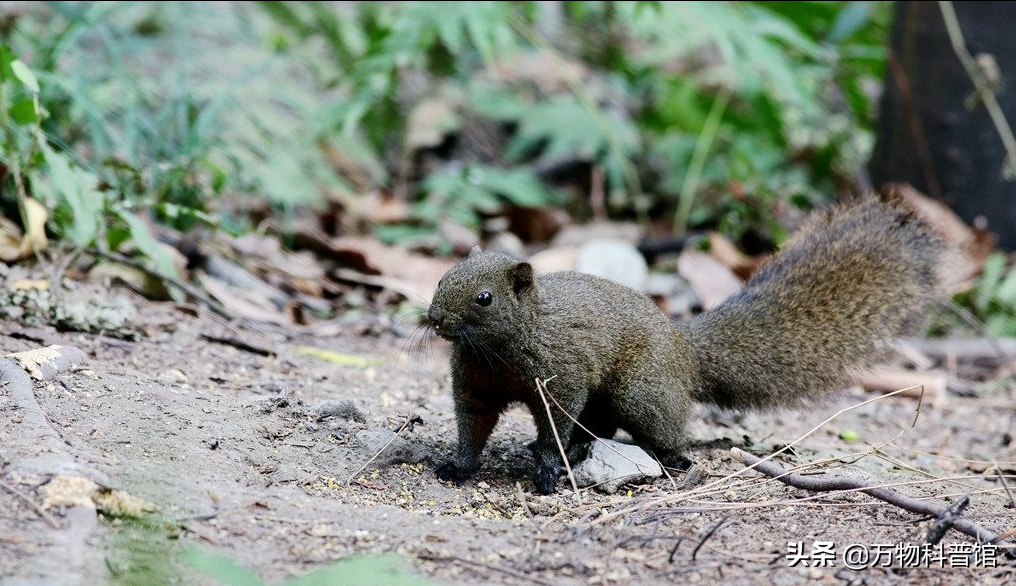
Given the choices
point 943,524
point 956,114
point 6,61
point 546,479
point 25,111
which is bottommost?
point 546,479

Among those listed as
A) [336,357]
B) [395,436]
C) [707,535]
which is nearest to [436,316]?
[395,436]

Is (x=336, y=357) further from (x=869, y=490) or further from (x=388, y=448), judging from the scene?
(x=869, y=490)

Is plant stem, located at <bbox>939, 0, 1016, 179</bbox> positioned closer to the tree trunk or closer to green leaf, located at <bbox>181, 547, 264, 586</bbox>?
the tree trunk

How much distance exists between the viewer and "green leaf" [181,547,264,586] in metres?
2.62

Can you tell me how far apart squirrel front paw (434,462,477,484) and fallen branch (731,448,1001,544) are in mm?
1149

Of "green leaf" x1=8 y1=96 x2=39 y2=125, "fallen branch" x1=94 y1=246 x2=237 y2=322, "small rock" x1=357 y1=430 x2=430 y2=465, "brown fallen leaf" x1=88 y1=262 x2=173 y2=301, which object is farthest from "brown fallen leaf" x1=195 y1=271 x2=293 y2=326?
"small rock" x1=357 y1=430 x2=430 y2=465

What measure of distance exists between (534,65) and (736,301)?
26.7 feet

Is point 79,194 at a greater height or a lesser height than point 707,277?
greater

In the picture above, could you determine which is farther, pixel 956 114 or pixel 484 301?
pixel 956 114

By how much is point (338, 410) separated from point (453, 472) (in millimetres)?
600

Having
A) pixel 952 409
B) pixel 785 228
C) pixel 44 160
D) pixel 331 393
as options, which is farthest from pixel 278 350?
pixel 785 228

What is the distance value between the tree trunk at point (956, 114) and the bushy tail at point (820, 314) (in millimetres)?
3299

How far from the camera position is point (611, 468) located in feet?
14.0

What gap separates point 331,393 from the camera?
5.07 metres
